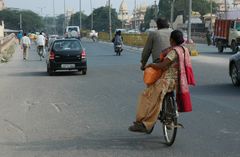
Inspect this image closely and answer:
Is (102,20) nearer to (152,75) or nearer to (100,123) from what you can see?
(100,123)

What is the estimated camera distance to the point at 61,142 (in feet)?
26.8

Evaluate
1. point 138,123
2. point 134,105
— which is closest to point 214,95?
point 134,105

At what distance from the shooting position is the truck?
38125 mm

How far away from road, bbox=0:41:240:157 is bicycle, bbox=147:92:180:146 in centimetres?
16

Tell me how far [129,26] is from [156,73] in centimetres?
18917

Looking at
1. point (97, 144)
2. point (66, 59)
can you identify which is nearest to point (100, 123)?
point (97, 144)

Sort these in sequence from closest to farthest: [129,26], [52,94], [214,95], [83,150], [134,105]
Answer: [83,150] < [134,105] < [214,95] < [52,94] < [129,26]

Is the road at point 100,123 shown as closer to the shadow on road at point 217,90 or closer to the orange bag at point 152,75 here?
the shadow on road at point 217,90

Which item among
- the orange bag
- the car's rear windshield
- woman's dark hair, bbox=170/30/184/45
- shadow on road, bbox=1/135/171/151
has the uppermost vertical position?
woman's dark hair, bbox=170/30/184/45

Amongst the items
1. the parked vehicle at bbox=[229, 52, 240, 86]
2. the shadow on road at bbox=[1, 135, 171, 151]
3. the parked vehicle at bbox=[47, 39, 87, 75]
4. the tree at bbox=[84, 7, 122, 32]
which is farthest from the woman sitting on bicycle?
the tree at bbox=[84, 7, 122, 32]

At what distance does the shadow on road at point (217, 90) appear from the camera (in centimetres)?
1432

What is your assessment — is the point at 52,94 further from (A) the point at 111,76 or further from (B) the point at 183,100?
(B) the point at 183,100

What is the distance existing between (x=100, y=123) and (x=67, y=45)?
41.7 ft

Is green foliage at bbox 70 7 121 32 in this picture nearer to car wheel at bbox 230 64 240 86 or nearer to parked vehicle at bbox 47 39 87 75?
parked vehicle at bbox 47 39 87 75
